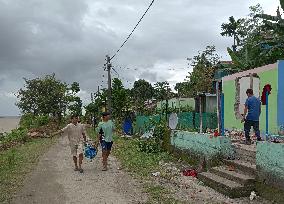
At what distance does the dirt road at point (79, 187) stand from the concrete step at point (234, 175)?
1.94 m

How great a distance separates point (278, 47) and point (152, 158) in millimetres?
8421

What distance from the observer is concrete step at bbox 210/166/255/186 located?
8375 millimetres

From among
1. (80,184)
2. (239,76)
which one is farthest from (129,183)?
(239,76)

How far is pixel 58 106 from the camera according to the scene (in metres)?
50.6

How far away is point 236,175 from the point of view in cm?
884

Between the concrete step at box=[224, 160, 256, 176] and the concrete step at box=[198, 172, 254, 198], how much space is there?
437 mm

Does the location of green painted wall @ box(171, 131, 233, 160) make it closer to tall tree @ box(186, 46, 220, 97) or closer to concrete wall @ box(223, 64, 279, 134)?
concrete wall @ box(223, 64, 279, 134)

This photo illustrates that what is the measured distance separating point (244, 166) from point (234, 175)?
403 mm

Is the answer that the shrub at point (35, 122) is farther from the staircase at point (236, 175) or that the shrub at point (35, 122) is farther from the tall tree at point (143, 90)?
the staircase at point (236, 175)

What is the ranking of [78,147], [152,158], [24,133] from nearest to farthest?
[78,147], [152,158], [24,133]

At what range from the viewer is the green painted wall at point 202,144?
10414 mm

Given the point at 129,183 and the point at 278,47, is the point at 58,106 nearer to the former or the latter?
the point at 278,47

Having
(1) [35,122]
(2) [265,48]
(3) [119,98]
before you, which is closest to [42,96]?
(1) [35,122]

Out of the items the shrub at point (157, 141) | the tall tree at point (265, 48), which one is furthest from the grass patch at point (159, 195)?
the tall tree at point (265, 48)
